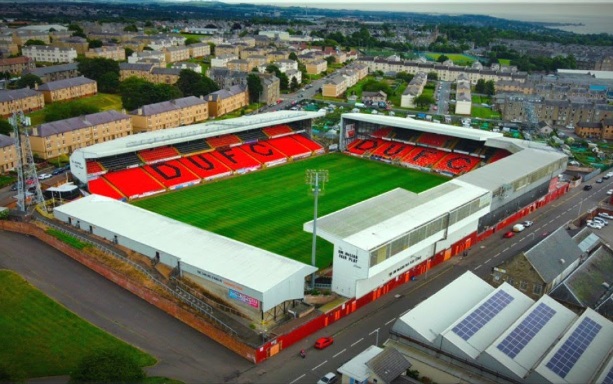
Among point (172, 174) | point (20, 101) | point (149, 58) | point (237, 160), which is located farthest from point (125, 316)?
point (149, 58)

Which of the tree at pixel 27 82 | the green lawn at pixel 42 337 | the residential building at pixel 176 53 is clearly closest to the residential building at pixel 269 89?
the tree at pixel 27 82

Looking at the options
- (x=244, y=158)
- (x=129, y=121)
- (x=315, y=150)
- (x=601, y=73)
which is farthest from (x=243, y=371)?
(x=601, y=73)

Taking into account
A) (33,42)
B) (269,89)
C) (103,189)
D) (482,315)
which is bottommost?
(103,189)

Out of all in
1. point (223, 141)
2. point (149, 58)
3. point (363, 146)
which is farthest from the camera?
point (149, 58)

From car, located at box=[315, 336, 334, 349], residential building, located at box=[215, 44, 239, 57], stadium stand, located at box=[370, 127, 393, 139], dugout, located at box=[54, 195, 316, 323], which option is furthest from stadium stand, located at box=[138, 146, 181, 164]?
residential building, located at box=[215, 44, 239, 57]

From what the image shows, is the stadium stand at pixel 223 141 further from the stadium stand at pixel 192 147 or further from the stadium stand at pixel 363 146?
the stadium stand at pixel 363 146

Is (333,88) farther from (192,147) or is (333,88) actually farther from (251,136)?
(192,147)

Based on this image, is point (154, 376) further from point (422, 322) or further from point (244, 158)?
point (244, 158)
